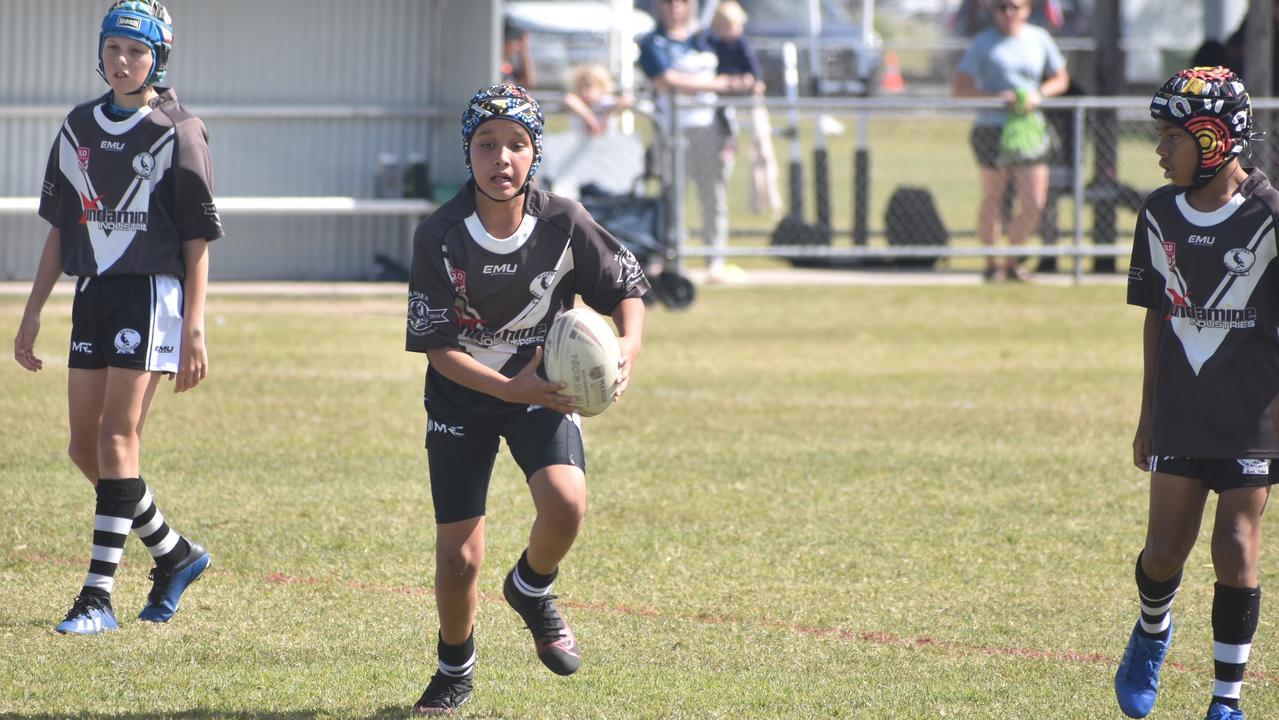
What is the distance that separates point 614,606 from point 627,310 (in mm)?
1542

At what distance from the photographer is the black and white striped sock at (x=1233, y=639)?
492 cm

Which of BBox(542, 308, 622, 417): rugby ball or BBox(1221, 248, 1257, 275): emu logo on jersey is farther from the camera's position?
BBox(1221, 248, 1257, 275): emu logo on jersey

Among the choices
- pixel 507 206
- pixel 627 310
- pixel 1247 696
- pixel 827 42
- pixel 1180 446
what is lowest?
pixel 1247 696

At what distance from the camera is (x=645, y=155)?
15.3 metres

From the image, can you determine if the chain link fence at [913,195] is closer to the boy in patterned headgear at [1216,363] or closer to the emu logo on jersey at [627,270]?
the emu logo on jersey at [627,270]

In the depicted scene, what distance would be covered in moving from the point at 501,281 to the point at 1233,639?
2370 millimetres

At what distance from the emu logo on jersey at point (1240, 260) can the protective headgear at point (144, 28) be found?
3.49 meters

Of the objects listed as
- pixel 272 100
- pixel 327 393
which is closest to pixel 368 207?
pixel 272 100

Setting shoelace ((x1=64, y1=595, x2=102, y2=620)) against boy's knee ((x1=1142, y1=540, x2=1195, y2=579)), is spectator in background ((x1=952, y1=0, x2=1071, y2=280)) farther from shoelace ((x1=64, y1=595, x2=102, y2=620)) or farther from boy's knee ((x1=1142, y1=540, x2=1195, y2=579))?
shoelace ((x1=64, y1=595, x2=102, y2=620))

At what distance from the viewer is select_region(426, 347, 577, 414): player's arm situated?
4723 millimetres

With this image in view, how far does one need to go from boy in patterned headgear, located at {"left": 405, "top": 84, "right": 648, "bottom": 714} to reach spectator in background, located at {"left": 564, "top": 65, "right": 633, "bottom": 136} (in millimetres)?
10580

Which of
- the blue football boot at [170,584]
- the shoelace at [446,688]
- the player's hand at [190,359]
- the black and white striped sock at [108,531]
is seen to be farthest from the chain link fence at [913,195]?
the shoelace at [446,688]

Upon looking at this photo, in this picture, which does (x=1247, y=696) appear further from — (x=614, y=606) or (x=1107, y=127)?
(x=1107, y=127)

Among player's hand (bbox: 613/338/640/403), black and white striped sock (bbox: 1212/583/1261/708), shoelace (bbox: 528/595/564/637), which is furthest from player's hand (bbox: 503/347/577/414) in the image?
black and white striped sock (bbox: 1212/583/1261/708)
